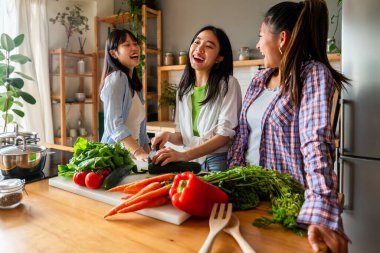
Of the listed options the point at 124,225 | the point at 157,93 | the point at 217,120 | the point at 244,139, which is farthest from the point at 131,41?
the point at 157,93

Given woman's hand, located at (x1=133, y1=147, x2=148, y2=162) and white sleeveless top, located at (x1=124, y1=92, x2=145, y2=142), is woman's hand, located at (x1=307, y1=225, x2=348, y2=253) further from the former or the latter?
white sleeveless top, located at (x1=124, y1=92, x2=145, y2=142)

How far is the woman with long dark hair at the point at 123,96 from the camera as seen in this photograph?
5.51 ft

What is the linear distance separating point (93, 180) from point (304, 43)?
0.86 m

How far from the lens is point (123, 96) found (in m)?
1.77

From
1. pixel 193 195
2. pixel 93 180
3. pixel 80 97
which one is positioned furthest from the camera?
pixel 80 97

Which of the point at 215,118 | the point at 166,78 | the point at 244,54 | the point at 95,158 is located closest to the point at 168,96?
the point at 166,78

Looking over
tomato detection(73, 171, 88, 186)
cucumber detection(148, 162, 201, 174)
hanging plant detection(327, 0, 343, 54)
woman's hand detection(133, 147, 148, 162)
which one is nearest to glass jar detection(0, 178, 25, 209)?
tomato detection(73, 171, 88, 186)

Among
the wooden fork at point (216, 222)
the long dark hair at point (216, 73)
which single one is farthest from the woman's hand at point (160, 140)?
the wooden fork at point (216, 222)

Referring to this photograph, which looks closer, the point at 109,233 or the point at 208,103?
the point at 109,233

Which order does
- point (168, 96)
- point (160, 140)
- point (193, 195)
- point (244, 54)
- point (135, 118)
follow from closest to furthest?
point (193, 195)
point (160, 140)
point (135, 118)
point (244, 54)
point (168, 96)

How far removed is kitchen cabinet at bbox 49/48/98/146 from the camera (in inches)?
152

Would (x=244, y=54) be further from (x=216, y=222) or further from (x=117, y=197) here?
(x=216, y=222)

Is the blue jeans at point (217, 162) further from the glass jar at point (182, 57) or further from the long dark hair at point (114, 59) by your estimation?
the glass jar at point (182, 57)

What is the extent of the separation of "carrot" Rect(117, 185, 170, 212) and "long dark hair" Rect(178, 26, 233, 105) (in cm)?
73
